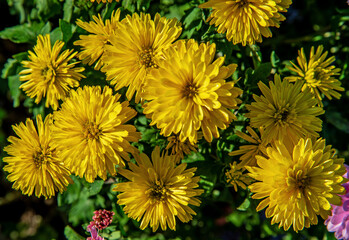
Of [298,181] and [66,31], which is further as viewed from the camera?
[66,31]

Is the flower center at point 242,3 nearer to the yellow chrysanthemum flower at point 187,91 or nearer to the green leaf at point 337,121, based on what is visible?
the yellow chrysanthemum flower at point 187,91

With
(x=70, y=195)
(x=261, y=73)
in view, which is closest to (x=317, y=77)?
(x=261, y=73)

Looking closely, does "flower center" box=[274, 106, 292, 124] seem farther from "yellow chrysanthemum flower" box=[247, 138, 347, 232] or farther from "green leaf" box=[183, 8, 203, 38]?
"green leaf" box=[183, 8, 203, 38]

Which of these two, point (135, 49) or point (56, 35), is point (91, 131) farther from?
point (56, 35)

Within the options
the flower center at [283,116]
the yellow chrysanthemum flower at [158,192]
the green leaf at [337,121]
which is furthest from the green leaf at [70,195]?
the green leaf at [337,121]

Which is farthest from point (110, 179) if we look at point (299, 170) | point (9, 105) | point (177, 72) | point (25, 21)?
point (9, 105)

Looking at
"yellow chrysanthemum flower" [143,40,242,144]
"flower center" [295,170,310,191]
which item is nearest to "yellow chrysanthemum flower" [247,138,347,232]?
"flower center" [295,170,310,191]

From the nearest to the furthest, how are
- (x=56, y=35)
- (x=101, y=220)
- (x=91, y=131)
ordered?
(x=91, y=131) < (x=101, y=220) < (x=56, y=35)
